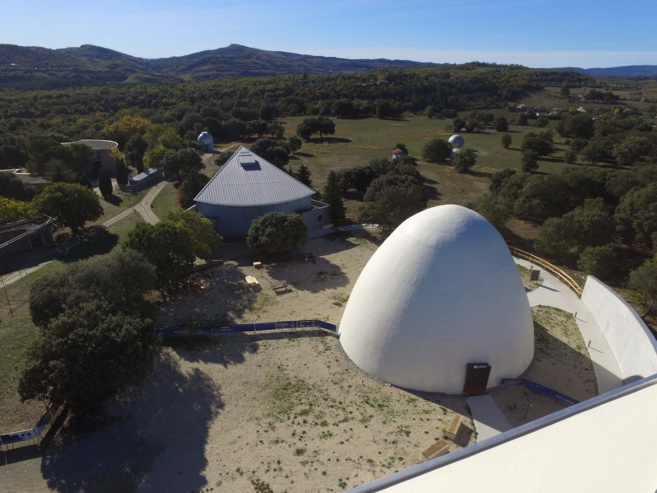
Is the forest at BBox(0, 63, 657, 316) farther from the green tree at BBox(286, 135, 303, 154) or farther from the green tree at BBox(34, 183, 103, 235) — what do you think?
the green tree at BBox(34, 183, 103, 235)

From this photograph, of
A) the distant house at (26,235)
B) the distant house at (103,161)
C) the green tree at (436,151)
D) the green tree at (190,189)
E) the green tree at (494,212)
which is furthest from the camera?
the green tree at (436,151)

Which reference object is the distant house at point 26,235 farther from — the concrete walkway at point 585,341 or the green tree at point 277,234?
the concrete walkway at point 585,341

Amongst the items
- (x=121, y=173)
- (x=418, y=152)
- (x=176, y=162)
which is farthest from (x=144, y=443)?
(x=418, y=152)

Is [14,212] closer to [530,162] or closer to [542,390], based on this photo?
[542,390]

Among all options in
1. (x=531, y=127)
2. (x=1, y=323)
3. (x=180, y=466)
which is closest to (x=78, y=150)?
(x=1, y=323)

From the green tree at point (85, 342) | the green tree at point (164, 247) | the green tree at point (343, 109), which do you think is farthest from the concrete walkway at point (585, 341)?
the green tree at point (343, 109)

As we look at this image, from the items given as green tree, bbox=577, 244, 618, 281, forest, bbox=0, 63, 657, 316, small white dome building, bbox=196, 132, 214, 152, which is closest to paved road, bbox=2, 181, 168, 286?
forest, bbox=0, 63, 657, 316

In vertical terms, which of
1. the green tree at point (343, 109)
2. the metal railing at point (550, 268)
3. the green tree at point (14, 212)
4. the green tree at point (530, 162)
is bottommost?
the metal railing at point (550, 268)
